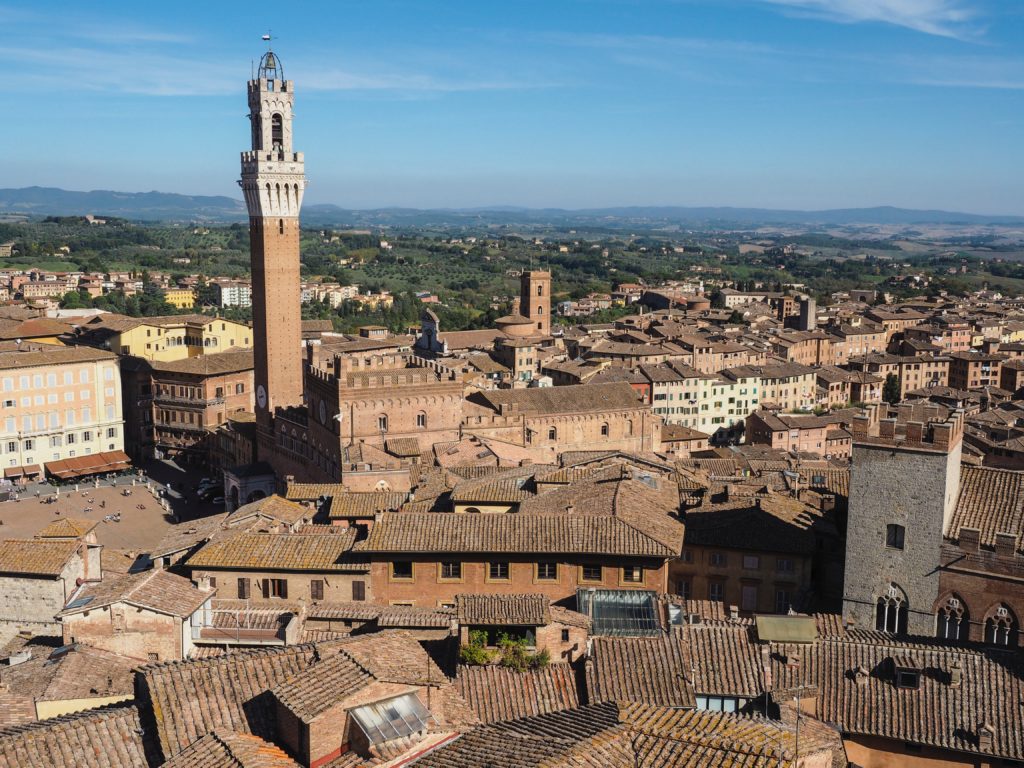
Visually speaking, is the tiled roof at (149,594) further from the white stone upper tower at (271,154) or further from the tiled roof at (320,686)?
the white stone upper tower at (271,154)

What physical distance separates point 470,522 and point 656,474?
12.5m

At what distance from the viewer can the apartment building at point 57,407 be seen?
201 feet

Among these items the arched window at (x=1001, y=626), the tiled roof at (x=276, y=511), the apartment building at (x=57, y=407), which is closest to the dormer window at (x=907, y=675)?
the arched window at (x=1001, y=626)

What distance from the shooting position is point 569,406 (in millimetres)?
54000

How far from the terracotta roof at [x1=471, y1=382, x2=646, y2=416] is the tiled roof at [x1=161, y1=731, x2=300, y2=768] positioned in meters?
38.5

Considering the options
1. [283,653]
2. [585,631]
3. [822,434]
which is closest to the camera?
[283,653]

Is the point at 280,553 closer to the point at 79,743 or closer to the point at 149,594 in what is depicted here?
the point at 149,594

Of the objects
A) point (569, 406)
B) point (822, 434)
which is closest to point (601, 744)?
point (569, 406)

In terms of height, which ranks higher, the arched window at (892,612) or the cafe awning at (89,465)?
the arched window at (892,612)

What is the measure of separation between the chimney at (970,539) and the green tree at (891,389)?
249 feet

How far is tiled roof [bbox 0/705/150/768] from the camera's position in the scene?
13055 mm

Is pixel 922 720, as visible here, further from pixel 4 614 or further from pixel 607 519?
pixel 4 614

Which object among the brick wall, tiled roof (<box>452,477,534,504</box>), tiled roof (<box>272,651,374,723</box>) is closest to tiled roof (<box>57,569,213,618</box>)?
the brick wall

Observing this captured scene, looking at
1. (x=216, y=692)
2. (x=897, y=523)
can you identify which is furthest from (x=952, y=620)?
(x=216, y=692)
